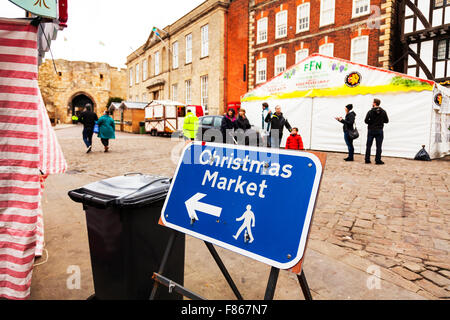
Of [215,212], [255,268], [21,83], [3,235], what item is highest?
[21,83]

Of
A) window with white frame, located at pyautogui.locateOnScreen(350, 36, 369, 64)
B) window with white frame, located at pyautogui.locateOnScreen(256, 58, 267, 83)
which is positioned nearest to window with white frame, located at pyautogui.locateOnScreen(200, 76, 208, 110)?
window with white frame, located at pyautogui.locateOnScreen(256, 58, 267, 83)

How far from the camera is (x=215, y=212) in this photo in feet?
5.74

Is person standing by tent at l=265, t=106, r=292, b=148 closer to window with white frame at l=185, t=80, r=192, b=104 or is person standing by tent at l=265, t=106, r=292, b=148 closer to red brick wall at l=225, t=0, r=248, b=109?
red brick wall at l=225, t=0, r=248, b=109

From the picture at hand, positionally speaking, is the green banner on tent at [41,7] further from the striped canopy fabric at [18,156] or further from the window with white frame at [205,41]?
the window with white frame at [205,41]

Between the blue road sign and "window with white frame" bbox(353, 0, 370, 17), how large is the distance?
59.2 feet

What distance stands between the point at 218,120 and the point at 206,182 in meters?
13.7

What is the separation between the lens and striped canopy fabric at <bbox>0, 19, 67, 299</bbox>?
199cm

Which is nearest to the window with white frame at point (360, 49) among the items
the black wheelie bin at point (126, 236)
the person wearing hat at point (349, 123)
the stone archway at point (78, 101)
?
the person wearing hat at point (349, 123)

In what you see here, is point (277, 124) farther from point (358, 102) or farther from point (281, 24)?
point (281, 24)

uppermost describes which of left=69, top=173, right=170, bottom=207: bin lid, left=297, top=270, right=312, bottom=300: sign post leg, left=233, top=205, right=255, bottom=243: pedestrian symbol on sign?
left=69, top=173, right=170, bottom=207: bin lid

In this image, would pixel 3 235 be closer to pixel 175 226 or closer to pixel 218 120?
pixel 175 226

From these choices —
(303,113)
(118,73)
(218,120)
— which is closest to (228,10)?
(218,120)

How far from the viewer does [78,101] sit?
48844 millimetres

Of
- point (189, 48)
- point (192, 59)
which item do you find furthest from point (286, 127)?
point (189, 48)
